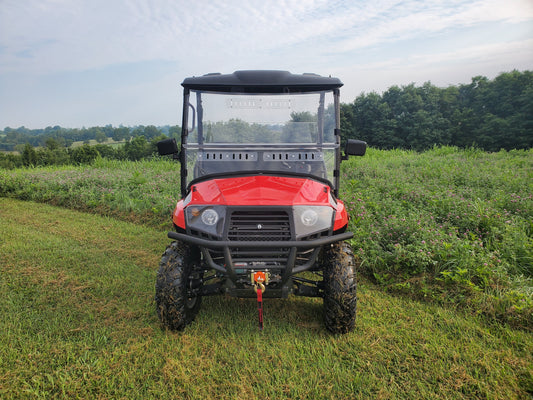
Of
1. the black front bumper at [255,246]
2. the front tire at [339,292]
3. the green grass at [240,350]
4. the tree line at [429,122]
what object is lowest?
the green grass at [240,350]

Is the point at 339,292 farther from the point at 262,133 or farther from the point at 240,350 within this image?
the point at 262,133

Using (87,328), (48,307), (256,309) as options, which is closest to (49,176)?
(48,307)

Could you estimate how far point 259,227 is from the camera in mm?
2637

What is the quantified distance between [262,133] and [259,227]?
115 cm

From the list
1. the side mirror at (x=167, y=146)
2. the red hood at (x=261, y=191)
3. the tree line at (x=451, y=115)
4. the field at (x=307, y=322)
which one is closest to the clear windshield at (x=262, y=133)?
the side mirror at (x=167, y=146)

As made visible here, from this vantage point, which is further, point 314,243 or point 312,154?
point 312,154

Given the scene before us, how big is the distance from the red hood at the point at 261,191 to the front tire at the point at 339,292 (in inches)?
19.9

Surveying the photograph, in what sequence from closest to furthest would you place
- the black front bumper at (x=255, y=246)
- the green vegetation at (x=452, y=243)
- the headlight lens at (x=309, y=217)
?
the black front bumper at (x=255, y=246), the headlight lens at (x=309, y=217), the green vegetation at (x=452, y=243)

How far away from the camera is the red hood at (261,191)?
2652 mm

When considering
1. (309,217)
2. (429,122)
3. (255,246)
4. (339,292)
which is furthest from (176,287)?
(429,122)

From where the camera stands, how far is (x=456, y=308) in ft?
10.9

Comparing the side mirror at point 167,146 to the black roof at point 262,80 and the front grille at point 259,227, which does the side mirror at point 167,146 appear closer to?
the black roof at point 262,80

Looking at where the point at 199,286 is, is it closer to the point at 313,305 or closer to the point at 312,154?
the point at 313,305

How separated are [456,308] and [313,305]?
4.52ft
